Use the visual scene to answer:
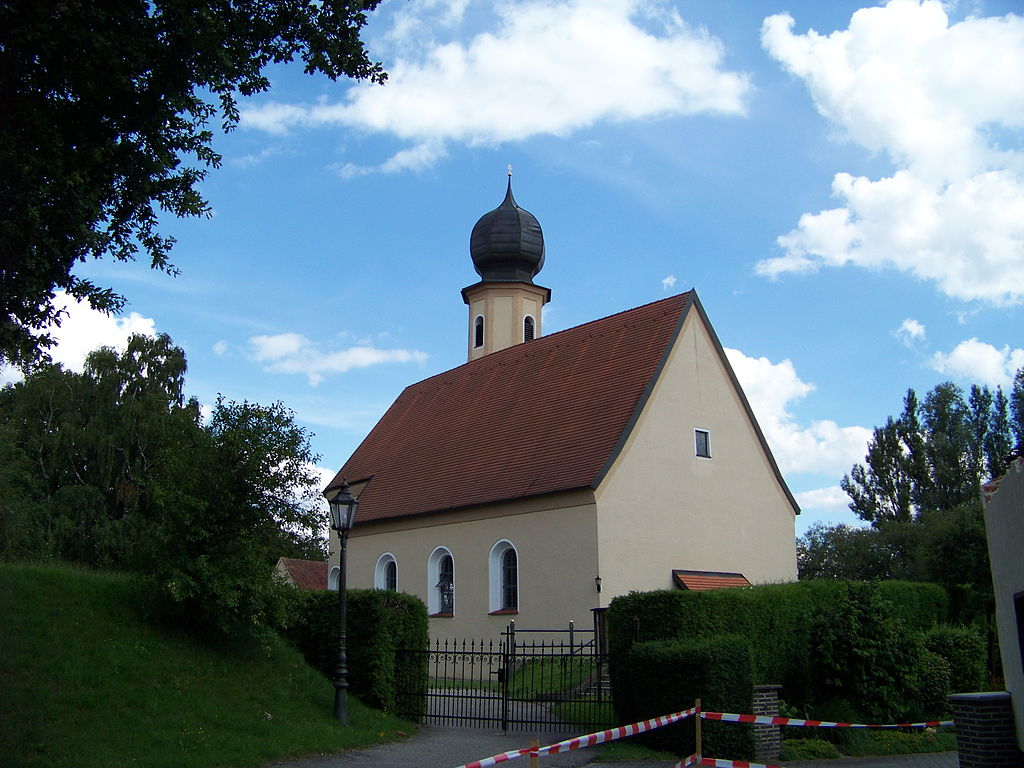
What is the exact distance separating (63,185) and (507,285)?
2904 centimetres

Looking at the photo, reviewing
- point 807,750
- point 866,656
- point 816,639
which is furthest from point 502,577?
point 807,750

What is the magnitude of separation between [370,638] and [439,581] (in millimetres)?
12064

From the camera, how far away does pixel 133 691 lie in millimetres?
12352

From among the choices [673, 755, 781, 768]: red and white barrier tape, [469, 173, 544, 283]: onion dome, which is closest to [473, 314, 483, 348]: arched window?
[469, 173, 544, 283]: onion dome

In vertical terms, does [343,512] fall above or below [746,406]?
below

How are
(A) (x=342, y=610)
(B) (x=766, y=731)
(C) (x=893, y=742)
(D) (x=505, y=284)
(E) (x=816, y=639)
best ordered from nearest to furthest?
(B) (x=766, y=731), (A) (x=342, y=610), (C) (x=893, y=742), (E) (x=816, y=639), (D) (x=505, y=284)

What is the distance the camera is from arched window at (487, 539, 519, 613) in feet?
82.8

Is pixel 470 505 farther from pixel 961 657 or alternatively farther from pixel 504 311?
pixel 504 311

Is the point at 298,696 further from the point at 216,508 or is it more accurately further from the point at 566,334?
the point at 566,334

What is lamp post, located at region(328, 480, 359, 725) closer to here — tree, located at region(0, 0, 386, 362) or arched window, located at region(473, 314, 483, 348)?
tree, located at region(0, 0, 386, 362)

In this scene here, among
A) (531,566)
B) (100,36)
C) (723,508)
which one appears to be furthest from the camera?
(723,508)

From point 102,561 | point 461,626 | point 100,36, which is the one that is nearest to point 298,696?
point 100,36

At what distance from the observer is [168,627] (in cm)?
1441

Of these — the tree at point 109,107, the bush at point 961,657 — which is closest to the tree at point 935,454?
the bush at point 961,657
